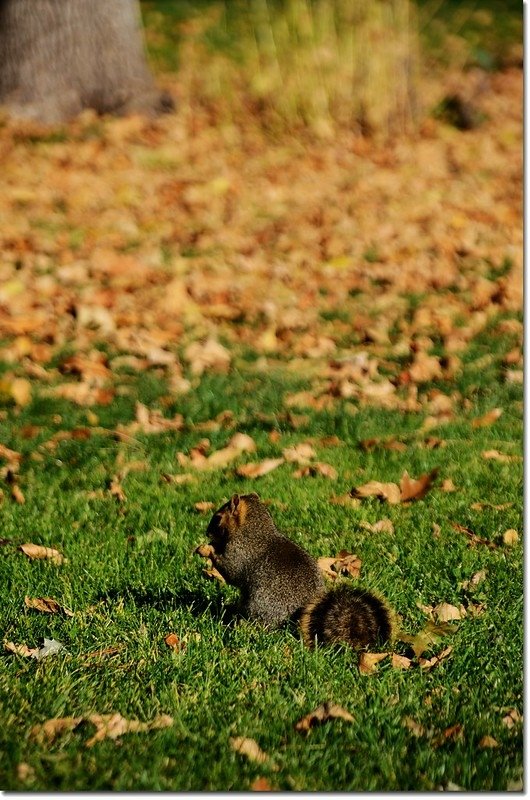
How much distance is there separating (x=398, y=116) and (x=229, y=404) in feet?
21.8

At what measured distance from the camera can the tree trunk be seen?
11.2 metres

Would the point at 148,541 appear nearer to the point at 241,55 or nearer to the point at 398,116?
the point at 398,116

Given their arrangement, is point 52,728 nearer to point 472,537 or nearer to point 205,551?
point 205,551

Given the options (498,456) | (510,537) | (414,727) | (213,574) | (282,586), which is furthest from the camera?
(498,456)

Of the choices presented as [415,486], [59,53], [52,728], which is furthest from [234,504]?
[59,53]

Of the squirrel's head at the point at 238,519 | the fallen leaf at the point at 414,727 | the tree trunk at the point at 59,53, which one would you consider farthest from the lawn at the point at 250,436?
the tree trunk at the point at 59,53

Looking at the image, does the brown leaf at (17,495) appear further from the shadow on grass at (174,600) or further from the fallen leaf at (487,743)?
the fallen leaf at (487,743)

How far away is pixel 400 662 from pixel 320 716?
463mm

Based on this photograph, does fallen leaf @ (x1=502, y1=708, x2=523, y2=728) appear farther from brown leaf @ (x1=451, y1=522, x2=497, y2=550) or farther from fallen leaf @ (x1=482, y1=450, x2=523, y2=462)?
fallen leaf @ (x1=482, y1=450, x2=523, y2=462)

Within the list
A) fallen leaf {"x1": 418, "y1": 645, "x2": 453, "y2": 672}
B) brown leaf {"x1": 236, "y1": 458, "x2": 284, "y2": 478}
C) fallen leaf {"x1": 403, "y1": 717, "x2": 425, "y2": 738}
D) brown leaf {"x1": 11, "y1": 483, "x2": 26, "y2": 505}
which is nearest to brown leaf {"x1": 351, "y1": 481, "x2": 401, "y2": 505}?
brown leaf {"x1": 236, "y1": 458, "x2": 284, "y2": 478}

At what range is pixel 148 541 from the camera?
15.2 ft

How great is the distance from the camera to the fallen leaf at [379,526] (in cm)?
475

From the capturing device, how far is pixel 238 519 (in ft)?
13.3

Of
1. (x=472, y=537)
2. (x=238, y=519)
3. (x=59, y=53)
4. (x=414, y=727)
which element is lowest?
(x=472, y=537)
